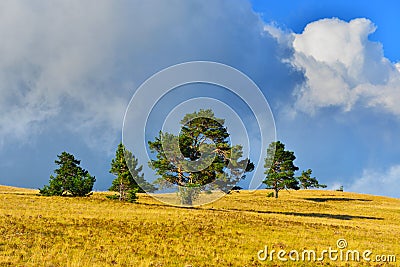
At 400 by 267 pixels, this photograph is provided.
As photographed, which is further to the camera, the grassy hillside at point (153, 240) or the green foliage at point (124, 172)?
the green foliage at point (124, 172)

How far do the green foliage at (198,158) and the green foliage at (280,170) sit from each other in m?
33.5

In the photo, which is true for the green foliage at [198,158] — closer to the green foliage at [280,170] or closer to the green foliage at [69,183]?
the green foliage at [69,183]

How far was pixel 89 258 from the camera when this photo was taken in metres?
17.2

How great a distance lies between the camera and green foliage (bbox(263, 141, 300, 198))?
260ft

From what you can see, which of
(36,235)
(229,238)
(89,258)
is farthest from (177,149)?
(89,258)

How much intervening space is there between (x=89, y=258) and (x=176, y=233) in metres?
8.60

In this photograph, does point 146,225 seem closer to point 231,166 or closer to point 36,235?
point 36,235

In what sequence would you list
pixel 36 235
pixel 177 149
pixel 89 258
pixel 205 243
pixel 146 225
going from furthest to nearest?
1. pixel 177 149
2. pixel 146 225
3. pixel 205 243
4. pixel 36 235
5. pixel 89 258

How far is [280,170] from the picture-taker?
271 ft

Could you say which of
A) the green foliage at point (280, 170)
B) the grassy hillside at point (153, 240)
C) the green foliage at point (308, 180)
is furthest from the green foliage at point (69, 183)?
the green foliage at point (308, 180)

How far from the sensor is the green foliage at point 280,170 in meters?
79.1

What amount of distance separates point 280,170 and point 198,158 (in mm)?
39742

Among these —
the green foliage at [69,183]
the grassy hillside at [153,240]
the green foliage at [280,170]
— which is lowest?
the grassy hillside at [153,240]

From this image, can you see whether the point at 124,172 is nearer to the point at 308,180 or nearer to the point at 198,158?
the point at 198,158
